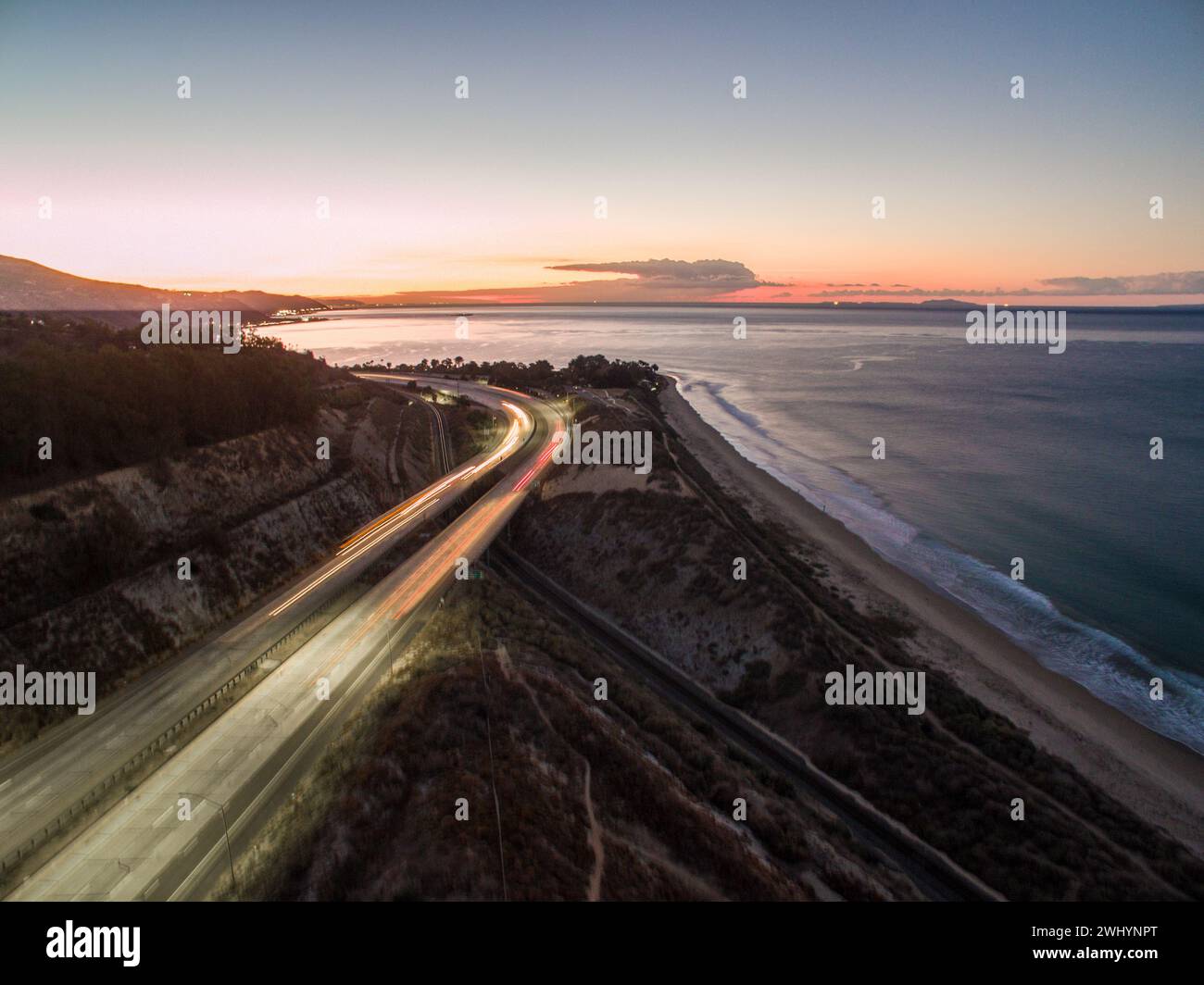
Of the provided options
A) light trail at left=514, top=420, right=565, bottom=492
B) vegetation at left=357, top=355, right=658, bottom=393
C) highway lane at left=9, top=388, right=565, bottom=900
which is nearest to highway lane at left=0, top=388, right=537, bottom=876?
highway lane at left=9, top=388, right=565, bottom=900

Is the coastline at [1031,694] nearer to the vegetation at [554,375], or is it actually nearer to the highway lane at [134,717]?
the highway lane at [134,717]

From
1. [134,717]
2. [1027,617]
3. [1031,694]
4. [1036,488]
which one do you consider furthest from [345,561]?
[1036,488]

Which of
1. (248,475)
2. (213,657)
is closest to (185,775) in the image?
(213,657)

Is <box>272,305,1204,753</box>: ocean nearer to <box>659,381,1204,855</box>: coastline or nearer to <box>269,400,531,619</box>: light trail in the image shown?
<box>659,381,1204,855</box>: coastline

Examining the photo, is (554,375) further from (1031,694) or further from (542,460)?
(1031,694)

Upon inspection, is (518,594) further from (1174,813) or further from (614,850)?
(1174,813)

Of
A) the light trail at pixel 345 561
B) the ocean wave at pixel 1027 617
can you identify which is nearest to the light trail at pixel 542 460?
the light trail at pixel 345 561
